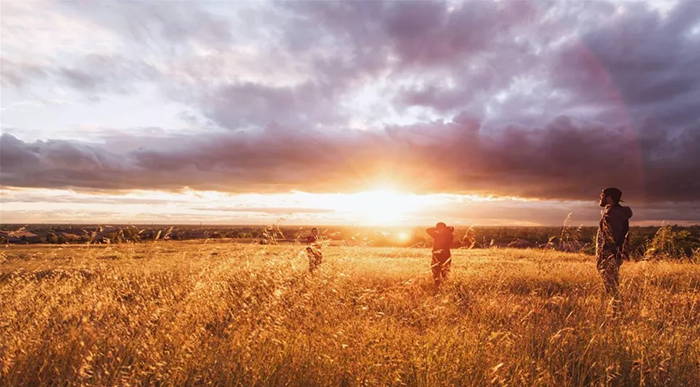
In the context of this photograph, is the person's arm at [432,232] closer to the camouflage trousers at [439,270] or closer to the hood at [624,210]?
the camouflage trousers at [439,270]

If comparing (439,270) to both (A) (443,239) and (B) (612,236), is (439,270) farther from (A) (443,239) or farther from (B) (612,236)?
(B) (612,236)

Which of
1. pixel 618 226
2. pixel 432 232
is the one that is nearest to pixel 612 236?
pixel 618 226

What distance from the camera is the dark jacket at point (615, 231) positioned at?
1012 centimetres

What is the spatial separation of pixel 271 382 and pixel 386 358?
1.33 m

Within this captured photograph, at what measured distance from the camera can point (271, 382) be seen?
186 inches

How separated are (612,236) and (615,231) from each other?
21 centimetres

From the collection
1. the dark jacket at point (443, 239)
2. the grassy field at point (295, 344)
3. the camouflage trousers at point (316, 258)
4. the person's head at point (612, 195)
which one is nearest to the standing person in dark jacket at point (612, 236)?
the person's head at point (612, 195)

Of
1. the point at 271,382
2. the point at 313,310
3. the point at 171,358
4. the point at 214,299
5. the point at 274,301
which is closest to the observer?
the point at 271,382

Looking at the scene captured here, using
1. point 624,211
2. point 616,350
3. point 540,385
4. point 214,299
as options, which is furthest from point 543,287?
point 214,299

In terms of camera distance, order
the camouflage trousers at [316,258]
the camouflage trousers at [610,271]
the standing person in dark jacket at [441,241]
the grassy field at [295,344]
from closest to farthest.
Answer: the grassy field at [295,344], the camouflage trousers at [316,258], the camouflage trousers at [610,271], the standing person in dark jacket at [441,241]

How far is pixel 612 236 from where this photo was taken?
33.0 feet

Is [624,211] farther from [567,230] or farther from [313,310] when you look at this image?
[313,310]

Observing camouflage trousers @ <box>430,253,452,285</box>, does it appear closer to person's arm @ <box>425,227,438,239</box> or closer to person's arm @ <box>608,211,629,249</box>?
person's arm @ <box>425,227,438,239</box>

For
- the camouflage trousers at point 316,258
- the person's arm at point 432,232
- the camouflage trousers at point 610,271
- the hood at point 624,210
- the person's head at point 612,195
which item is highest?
the person's head at point 612,195
